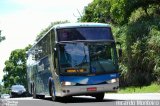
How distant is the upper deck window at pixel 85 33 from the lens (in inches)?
901

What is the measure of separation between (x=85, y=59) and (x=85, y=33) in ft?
4.46

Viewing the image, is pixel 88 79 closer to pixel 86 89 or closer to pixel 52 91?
pixel 86 89

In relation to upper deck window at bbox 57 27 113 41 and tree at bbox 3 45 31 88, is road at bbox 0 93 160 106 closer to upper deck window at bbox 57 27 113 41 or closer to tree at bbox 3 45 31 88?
upper deck window at bbox 57 27 113 41

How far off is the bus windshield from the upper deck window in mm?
388

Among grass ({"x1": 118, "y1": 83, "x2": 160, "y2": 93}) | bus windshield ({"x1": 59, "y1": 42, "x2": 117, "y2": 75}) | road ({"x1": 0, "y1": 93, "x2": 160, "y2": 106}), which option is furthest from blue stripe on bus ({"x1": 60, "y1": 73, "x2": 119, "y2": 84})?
grass ({"x1": 118, "y1": 83, "x2": 160, "y2": 93})

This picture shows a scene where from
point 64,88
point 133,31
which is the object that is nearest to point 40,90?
point 64,88

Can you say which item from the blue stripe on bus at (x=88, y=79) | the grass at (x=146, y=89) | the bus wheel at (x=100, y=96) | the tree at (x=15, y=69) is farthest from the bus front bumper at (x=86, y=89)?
the tree at (x=15, y=69)

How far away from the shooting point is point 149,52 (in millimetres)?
34875

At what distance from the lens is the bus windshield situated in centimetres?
2242

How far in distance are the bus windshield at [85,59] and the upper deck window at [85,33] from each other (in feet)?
1.27

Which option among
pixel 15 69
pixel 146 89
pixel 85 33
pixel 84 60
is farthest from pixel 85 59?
pixel 15 69

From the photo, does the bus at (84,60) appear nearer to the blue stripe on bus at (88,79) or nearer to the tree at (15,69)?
the blue stripe on bus at (88,79)

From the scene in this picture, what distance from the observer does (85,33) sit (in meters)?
23.1

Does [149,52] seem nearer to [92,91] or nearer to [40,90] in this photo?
[40,90]
